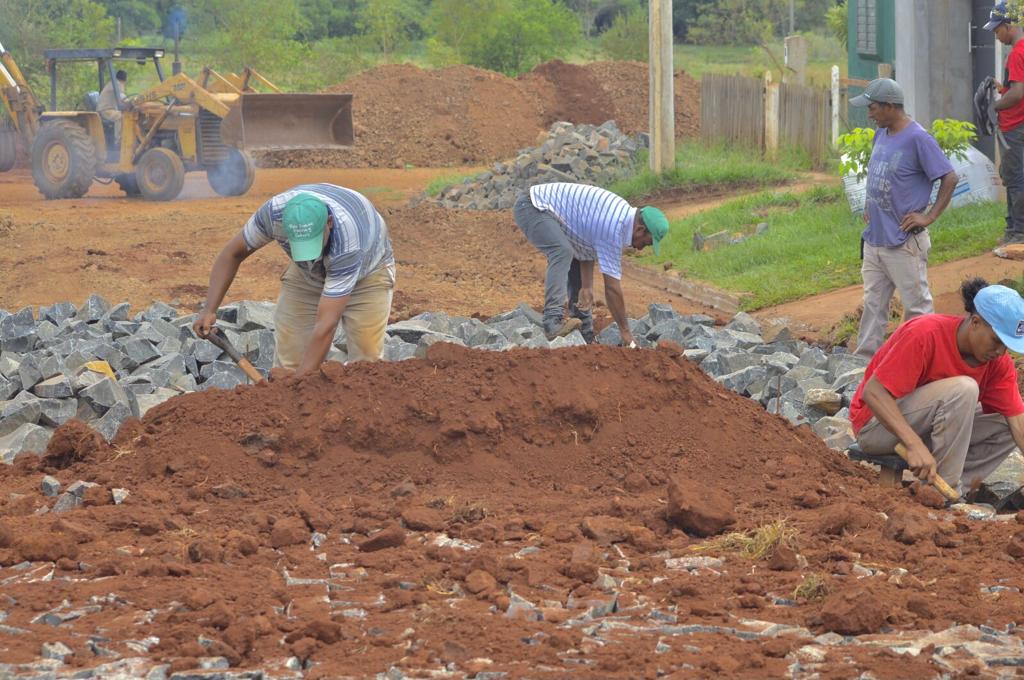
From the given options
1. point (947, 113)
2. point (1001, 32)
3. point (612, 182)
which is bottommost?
point (612, 182)

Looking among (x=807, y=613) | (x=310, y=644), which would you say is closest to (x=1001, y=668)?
(x=807, y=613)

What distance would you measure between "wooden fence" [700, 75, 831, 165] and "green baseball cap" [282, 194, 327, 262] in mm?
13689

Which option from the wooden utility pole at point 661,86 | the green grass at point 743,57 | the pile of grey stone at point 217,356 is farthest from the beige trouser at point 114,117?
the green grass at point 743,57

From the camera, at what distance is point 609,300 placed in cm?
906

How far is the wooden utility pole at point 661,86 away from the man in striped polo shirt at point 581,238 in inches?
Result: 341

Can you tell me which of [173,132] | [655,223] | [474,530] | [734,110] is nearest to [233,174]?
[173,132]

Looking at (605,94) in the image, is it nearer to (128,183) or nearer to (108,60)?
(128,183)

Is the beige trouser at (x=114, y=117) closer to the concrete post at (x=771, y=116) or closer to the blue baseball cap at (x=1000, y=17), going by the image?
the concrete post at (x=771, y=116)

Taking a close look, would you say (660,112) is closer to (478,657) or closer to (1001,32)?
(1001,32)

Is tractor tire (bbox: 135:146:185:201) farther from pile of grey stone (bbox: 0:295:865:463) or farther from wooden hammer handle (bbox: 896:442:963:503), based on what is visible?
wooden hammer handle (bbox: 896:442:963:503)

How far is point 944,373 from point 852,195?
7893mm

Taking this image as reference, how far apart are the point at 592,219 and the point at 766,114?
38.0ft

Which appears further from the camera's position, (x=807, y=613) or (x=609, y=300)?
(x=609, y=300)

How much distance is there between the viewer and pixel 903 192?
8.41m
